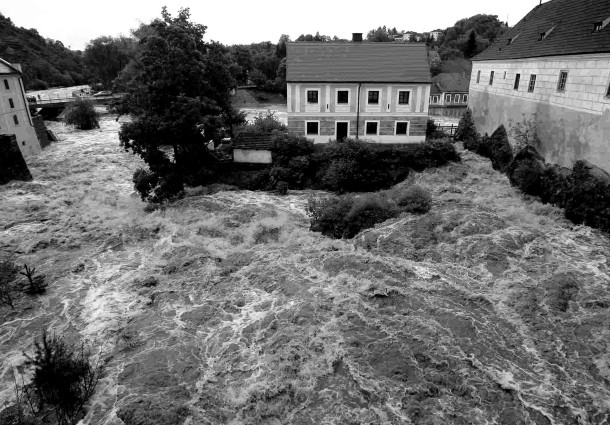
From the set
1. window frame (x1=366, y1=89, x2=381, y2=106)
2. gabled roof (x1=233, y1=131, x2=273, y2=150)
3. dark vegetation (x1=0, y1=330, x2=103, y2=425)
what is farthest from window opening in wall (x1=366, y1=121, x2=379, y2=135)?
dark vegetation (x1=0, y1=330, x2=103, y2=425)

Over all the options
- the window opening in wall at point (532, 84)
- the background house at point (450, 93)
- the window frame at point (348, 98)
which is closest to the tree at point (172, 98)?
the window frame at point (348, 98)

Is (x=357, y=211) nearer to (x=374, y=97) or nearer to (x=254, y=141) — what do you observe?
(x=254, y=141)

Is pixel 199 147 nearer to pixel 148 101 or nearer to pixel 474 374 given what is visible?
pixel 148 101

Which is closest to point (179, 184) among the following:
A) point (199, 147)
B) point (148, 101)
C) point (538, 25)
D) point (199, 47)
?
point (199, 147)

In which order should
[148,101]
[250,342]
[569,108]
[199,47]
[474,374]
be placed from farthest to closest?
[199,47], [148,101], [569,108], [250,342], [474,374]

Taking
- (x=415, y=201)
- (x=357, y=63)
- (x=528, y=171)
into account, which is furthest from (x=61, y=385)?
(x=357, y=63)
